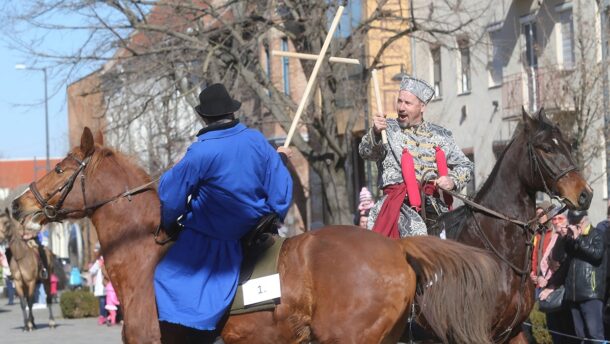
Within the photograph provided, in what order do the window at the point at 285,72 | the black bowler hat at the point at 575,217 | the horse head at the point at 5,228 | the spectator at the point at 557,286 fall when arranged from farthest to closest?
1. the window at the point at 285,72
2. the horse head at the point at 5,228
3. the spectator at the point at 557,286
4. the black bowler hat at the point at 575,217

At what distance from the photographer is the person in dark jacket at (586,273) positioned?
Result: 12.8m

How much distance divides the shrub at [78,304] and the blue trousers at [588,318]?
17135mm

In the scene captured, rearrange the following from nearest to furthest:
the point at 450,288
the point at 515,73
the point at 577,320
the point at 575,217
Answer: the point at 450,288
the point at 575,217
the point at 577,320
the point at 515,73

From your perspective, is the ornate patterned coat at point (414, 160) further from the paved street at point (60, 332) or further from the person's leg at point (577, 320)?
the paved street at point (60, 332)

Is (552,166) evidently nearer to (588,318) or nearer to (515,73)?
(588,318)

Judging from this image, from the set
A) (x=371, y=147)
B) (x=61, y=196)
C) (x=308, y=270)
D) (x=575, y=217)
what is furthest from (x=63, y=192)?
(x=575, y=217)

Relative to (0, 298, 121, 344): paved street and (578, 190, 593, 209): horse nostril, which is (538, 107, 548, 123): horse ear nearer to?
(578, 190, 593, 209): horse nostril

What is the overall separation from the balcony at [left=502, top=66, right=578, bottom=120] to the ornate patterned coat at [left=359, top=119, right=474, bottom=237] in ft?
30.7

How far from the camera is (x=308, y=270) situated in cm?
739

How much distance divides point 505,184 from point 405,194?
2.59 ft

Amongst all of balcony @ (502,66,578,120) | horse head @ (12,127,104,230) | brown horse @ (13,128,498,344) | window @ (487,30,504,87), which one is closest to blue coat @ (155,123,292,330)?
brown horse @ (13,128,498,344)

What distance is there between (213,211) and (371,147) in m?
2.10

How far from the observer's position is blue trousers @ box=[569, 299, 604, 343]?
1278cm

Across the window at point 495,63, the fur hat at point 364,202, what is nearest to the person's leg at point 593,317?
the fur hat at point 364,202
